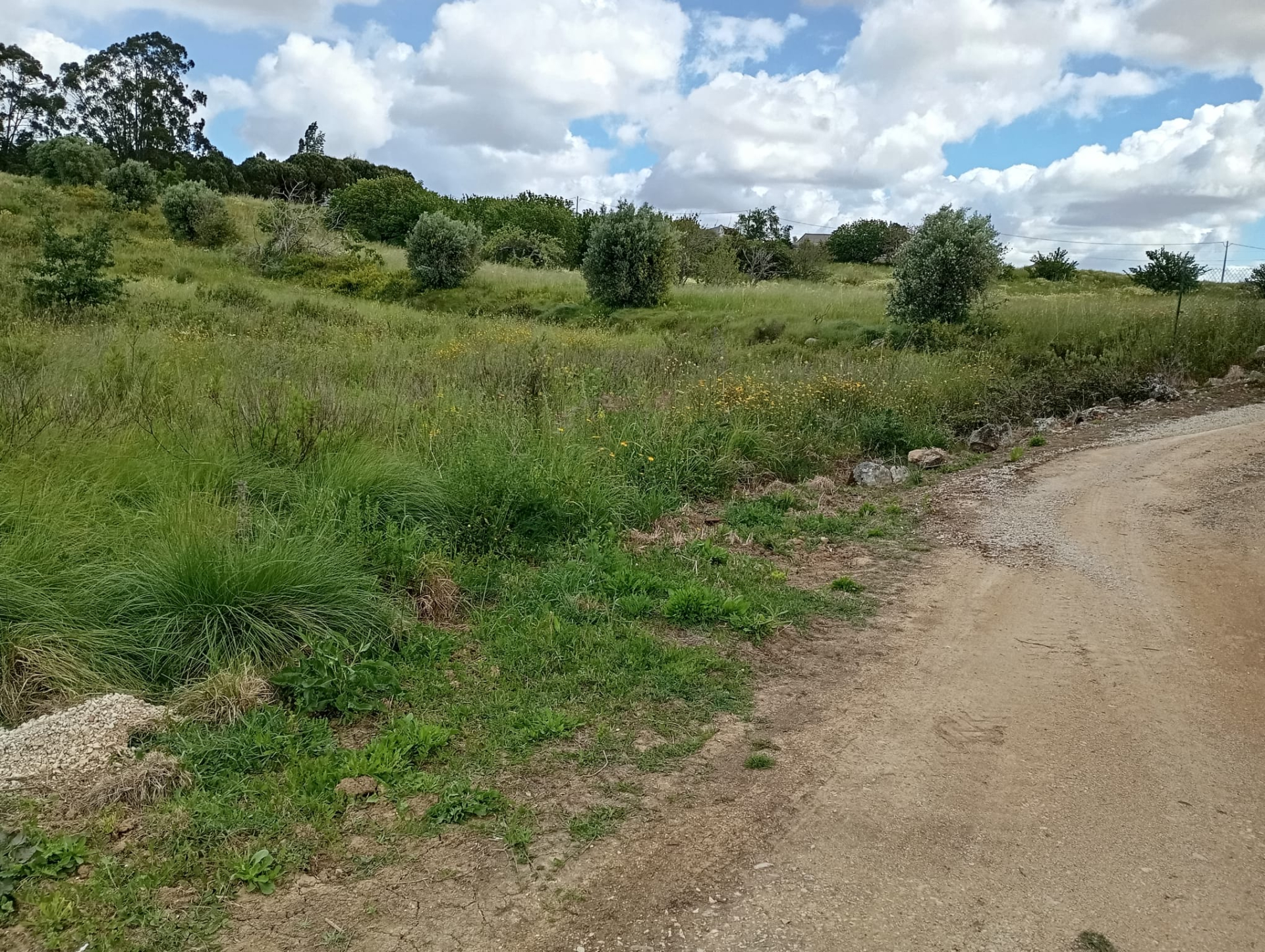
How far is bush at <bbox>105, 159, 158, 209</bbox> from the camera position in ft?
109

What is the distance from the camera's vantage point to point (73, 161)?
35469 millimetres

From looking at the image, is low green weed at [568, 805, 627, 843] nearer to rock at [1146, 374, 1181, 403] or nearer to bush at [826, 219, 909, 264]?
rock at [1146, 374, 1181, 403]

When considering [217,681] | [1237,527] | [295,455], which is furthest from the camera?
[1237,527]

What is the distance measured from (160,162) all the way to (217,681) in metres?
60.0

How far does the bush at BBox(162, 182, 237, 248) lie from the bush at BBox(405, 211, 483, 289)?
8.89m

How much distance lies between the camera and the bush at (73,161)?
35562mm

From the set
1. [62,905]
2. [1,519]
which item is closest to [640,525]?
[1,519]

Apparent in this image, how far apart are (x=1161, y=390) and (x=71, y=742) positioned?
1430cm

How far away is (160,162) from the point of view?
52.4 m

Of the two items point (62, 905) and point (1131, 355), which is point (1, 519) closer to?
point (62, 905)

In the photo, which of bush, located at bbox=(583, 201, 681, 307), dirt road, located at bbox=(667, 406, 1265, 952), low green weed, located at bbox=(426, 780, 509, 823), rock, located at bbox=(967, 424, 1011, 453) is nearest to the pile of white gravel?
low green weed, located at bbox=(426, 780, 509, 823)

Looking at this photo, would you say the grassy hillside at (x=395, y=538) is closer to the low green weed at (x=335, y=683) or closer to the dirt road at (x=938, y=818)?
the low green weed at (x=335, y=683)

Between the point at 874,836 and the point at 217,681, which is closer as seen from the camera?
the point at 874,836

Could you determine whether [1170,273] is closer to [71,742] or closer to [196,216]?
[71,742]
